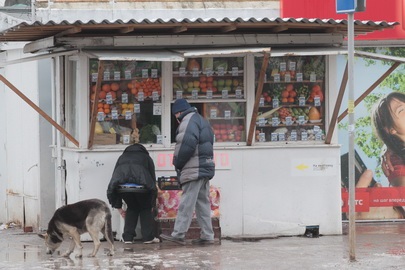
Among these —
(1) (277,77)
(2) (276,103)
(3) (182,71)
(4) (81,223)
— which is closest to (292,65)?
(1) (277,77)

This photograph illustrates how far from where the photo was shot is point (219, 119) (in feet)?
49.3

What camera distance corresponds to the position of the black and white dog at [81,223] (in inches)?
523

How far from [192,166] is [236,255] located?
1359mm

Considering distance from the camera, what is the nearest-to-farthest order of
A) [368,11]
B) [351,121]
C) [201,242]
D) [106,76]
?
[351,121], [201,242], [106,76], [368,11]

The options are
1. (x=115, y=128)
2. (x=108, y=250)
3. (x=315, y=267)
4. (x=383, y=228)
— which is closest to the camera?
(x=315, y=267)

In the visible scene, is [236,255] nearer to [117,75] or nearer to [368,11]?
[117,75]

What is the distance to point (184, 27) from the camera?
13844 mm

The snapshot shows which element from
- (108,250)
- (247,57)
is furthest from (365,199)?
(108,250)

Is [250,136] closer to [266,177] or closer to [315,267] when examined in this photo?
[266,177]

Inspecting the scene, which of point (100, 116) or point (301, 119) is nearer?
point (100, 116)

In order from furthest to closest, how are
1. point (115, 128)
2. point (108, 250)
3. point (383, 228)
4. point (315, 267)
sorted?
point (383, 228), point (115, 128), point (108, 250), point (315, 267)

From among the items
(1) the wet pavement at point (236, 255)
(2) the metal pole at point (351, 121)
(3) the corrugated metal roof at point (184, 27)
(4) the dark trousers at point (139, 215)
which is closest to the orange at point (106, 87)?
(3) the corrugated metal roof at point (184, 27)

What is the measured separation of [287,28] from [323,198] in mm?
2455

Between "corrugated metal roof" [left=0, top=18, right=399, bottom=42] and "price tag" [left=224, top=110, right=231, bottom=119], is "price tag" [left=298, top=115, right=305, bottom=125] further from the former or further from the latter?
"corrugated metal roof" [left=0, top=18, right=399, bottom=42]
